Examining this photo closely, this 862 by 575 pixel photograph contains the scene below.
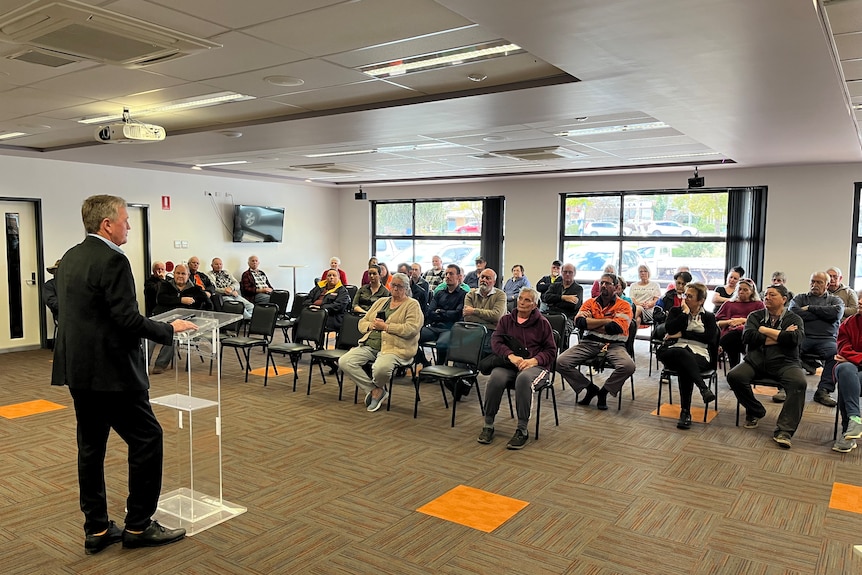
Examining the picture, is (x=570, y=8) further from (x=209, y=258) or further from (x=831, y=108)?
(x=209, y=258)

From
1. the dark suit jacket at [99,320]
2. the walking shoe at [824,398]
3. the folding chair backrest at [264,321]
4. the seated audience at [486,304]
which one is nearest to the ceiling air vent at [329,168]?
the folding chair backrest at [264,321]

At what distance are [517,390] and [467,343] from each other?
849 millimetres

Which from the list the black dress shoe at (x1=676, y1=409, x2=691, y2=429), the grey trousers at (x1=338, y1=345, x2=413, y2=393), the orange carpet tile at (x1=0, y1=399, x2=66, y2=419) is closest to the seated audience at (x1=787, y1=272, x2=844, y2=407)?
the black dress shoe at (x1=676, y1=409, x2=691, y2=429)

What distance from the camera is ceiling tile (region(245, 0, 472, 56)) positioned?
3418mm

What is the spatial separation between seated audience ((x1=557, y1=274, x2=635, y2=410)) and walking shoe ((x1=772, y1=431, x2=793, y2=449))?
1307mm

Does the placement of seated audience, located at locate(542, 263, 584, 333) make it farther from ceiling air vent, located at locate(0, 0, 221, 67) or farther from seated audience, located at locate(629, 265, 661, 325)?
ceiling air vent, located at locate(0, 0, 221, 67)

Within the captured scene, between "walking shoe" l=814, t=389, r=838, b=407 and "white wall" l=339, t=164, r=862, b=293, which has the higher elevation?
"white wall" l=339, t=164, r=862, b=293

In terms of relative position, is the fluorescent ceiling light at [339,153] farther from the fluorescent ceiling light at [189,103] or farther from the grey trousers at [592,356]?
the grey trousers at [592,356]

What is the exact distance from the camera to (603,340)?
6.22 m

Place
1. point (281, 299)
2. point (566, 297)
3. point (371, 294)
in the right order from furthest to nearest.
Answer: point (281, 299) < point (566, 297) < point (371, 294)

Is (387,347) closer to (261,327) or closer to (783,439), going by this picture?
(261,327)

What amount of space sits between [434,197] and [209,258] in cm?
469

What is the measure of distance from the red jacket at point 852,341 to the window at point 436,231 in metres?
7.76

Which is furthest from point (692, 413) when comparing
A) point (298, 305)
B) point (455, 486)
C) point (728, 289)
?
point (298, 305)
